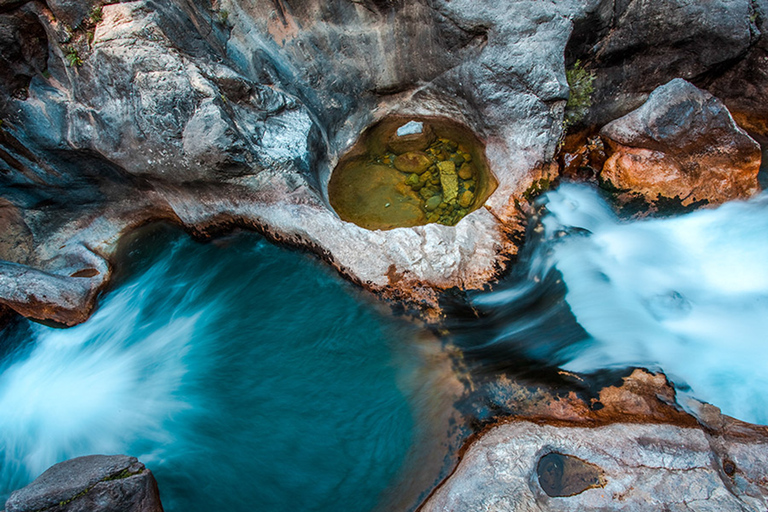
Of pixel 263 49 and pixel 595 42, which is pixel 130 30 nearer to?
pixel 263 49

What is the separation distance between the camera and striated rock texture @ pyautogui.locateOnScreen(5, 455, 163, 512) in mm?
2803

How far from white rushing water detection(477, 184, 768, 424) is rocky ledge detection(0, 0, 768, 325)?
61 cm

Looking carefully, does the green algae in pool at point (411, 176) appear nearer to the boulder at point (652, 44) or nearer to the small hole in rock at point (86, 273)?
the boulder at point (652, 44)

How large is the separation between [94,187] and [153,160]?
1260 millimetres

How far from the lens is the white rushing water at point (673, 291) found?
3650 mm

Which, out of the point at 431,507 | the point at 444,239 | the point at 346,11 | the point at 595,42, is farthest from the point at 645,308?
the point at 346,11

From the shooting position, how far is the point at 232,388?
414cm

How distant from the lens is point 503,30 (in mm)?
4906

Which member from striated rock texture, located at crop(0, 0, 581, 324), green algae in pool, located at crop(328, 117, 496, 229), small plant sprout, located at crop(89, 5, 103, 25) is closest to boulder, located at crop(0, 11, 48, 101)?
striated rock texture, located at crop(0, 0, 581, 324)

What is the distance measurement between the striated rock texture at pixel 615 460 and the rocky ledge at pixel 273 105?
5.28 ft

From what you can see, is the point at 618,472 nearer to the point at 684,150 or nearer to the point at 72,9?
the point at 684,150

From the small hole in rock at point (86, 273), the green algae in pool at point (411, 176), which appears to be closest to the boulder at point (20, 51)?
the small hole in rock at point (86, 273)

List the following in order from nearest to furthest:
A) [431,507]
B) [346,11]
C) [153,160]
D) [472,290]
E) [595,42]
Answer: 1. [431,507]
2. [472,290]
3. [153,160]
4. [595,42]
5. [346,11]

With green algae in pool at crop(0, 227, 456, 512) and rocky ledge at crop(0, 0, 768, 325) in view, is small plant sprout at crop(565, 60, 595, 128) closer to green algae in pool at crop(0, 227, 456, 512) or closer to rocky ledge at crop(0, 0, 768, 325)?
rocky ledge at crop(0, 0, 768, 325)
